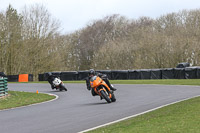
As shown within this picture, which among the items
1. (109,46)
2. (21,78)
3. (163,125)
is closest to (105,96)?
(163,125)

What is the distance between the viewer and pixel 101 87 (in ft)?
49.1

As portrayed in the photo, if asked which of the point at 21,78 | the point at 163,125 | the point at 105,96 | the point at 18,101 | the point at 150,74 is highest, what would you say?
the point at 150,74

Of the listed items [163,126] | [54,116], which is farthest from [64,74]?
[163,126]

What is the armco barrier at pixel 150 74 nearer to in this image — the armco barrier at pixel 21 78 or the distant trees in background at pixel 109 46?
the armco barrier at pixel 21 78

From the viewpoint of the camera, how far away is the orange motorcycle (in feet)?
48.6

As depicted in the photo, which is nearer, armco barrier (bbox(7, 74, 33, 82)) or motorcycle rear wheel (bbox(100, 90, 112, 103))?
motorcycle rear wheel (bbox(100, 90, 112, 103))

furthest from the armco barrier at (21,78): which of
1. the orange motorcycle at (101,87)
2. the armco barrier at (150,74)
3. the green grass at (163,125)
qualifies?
the green grass at (163,125)

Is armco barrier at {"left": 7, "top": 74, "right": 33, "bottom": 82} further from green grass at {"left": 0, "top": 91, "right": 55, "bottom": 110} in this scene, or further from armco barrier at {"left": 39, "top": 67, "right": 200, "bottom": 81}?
green grass at {"left": 0, "top": 91, "right": 55, "bottom": 110}

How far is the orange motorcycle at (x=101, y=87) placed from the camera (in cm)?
1481

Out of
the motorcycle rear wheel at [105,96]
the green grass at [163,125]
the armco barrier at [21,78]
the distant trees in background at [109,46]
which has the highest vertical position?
the distant trees in background at [109,46]

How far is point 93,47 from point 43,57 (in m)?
25.1

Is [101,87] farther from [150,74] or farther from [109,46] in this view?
[109,46]

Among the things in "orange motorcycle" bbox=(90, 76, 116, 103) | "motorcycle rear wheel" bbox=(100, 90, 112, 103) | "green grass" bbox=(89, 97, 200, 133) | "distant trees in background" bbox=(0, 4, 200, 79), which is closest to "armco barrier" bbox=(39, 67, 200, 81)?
"distant trees in background" bbox=(0, 4, 200, 79)

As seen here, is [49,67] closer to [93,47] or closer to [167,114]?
[93,47]
